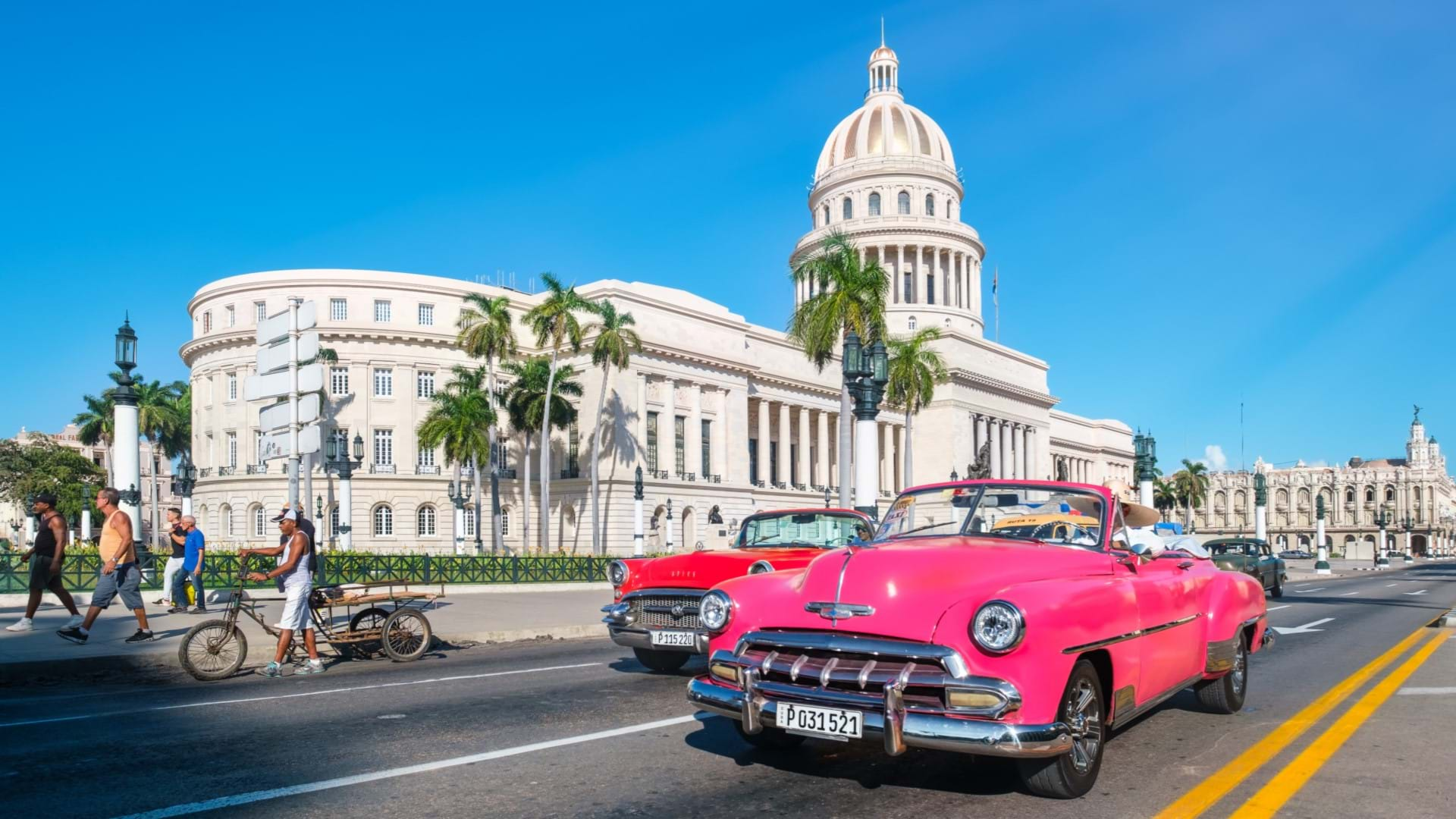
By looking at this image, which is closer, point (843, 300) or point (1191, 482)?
point (843, 300)

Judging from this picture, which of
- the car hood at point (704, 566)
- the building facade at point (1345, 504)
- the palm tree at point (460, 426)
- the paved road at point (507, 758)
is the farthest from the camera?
the building facade at point (1345, 504)

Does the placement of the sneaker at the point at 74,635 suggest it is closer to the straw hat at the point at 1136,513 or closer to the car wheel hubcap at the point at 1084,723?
the straw hat at the point at 1136,513

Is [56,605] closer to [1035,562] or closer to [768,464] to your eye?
[1035,562]

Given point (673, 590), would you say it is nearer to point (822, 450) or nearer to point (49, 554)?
point (49, 554)

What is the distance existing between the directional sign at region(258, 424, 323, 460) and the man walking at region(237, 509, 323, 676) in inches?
127

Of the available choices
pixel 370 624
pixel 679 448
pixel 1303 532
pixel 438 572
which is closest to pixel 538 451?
pixel 679 448

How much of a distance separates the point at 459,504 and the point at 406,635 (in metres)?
41.5

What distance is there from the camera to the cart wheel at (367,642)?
12.2 metres

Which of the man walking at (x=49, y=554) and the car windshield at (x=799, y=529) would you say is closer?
the car windshield at (x=799, y=529)

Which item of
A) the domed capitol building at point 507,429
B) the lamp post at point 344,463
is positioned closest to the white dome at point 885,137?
the domed capitol building at point 507,429

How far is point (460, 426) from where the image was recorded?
52.7 meters

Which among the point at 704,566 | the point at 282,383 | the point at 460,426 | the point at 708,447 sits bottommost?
the point at 704,566

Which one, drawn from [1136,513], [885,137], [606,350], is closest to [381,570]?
[1136,513]

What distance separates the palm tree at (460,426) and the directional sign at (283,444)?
3802cm
